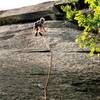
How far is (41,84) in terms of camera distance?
515 inches

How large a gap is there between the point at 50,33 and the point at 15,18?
8.51 meters

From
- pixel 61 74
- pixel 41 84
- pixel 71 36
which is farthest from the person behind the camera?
pixel 71 36

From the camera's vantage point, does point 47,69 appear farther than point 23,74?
Yes

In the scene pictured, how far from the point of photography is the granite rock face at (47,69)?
12.4 meters

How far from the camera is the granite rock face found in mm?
12367

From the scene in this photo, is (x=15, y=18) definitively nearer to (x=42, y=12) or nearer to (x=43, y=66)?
(x=42, y=12)

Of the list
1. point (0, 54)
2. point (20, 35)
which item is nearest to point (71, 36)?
point (20, 35)

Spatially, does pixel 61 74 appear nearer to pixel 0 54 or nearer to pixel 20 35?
pixel 0 54

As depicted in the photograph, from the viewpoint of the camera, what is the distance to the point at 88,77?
1384 centimetres

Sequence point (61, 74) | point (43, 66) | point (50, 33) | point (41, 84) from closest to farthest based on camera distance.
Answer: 1. point (41, 84)
2. point (61, 74)
3. point (43, 66)
4. point (50, 33)

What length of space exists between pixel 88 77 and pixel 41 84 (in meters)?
2.09

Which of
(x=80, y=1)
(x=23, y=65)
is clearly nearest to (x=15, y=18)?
(x=80, y=1)

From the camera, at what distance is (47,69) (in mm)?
14742

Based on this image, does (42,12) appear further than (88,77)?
Yes
